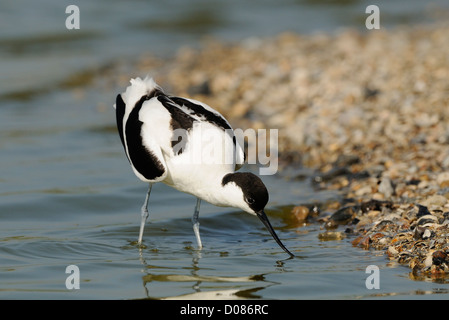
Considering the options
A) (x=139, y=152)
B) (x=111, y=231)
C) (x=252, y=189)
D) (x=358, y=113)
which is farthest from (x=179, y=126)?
(x=358, y=113)

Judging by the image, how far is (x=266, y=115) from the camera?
10.0 metres

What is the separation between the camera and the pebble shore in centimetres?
625

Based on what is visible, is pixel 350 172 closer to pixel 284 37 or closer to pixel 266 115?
pixel 266 115

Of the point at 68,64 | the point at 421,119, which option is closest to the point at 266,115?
the point at 421,119

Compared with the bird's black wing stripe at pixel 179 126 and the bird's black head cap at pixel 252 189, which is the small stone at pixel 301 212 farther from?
the bird's black wing stripe at pixel 179 126

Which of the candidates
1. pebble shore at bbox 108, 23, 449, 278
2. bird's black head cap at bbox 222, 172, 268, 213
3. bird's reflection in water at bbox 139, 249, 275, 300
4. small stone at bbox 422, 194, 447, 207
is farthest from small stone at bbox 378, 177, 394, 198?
bird's reflection in water at bbox 139, 249, 275, 300

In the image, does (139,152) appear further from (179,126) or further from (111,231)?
(111,231)

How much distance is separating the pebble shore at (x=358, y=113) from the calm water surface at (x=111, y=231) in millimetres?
324

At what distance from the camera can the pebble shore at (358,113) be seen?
6.25 metres

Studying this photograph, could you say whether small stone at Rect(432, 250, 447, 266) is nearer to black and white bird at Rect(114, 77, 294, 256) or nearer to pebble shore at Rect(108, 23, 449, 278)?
pebble shore at Rect(108, 23, 449, 278)

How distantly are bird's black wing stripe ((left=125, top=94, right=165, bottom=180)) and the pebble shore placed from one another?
152cm

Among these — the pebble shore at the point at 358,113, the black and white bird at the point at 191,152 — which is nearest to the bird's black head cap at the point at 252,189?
the black and white bird at the point at 191,152

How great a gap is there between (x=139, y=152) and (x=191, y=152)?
435 mm
